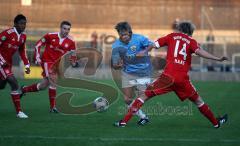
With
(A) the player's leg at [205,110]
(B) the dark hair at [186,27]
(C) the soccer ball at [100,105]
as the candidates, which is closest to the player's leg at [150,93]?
(A) the player's leg at [205,110]

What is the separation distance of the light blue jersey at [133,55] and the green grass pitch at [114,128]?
0.97 metres

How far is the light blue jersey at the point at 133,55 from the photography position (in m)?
11.1

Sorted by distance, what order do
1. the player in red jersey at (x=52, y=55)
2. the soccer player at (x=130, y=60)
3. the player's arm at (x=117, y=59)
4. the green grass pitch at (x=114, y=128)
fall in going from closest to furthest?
the green grass pitch at (x=114, y=128) → the soccer player at (x=130, y=60) → the player's arm at (x=117, y=59) → the player in red jersey at (x=52, y=55)

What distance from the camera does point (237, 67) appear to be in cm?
2891

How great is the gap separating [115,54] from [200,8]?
2347 centimetres

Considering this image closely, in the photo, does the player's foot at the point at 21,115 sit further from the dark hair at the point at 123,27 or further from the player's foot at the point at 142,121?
the dark hair at the point at 123,27

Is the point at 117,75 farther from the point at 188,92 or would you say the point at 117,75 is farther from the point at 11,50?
the point at 188,92

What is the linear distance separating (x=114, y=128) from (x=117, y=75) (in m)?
4.31

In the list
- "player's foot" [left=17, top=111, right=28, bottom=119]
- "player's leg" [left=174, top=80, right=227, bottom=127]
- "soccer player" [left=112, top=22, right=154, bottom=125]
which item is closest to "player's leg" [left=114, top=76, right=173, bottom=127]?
"player's leg" [left=174, top=80, right=227, bottom=127]

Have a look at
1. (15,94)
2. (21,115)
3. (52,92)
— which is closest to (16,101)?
(15,94)

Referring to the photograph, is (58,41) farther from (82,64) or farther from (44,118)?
(82,64)

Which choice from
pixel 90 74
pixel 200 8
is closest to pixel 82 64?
pixel 90 74

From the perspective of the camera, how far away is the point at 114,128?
1018cm

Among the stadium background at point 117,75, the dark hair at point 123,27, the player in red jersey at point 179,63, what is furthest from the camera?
the dark hair at point 123,27
